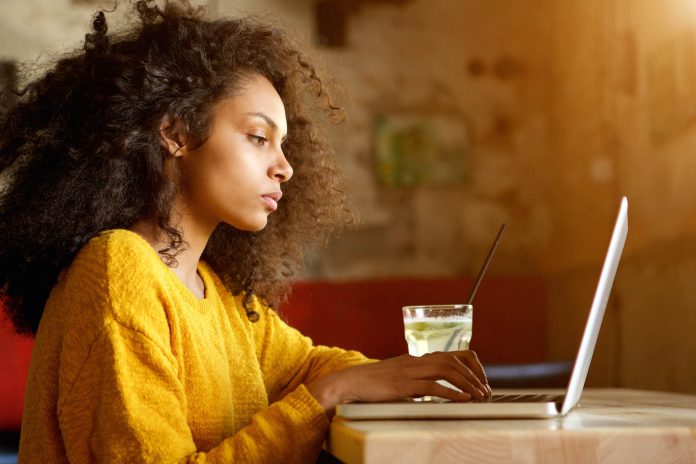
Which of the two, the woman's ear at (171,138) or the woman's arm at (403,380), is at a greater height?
the woman's ear at (171,138)

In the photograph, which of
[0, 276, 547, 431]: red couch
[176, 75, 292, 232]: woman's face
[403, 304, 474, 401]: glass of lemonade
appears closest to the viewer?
[403, 304, 474, 401]: glass of lemonade

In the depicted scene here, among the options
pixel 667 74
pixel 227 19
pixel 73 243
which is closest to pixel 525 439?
pixel 73 243

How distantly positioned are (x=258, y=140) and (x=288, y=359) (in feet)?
1.41

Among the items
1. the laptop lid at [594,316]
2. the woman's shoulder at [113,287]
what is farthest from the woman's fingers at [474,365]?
the woman's shoulder at [113,287]

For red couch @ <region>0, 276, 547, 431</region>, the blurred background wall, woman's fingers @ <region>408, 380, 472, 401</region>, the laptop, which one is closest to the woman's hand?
woman's fingers @ <region>408, 380, 472, 401</region>

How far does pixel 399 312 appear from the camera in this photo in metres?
3.23

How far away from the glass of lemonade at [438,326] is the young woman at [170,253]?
10cm

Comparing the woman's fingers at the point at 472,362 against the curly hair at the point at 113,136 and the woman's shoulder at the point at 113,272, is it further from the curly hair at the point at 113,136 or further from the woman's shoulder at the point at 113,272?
the curly hair at the point at 113,136

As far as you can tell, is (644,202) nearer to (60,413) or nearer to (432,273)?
(432,273)

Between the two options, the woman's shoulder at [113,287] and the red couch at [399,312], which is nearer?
the woman's shoulder at [113,287]

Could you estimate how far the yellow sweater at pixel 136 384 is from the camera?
99cm

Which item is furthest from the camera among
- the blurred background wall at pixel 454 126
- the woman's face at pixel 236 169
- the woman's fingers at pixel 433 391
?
the blurred background wall at pixel 454 126

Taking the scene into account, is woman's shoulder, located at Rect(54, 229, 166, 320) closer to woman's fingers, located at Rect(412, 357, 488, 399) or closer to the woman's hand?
the woman's hand

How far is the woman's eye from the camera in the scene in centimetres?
144
